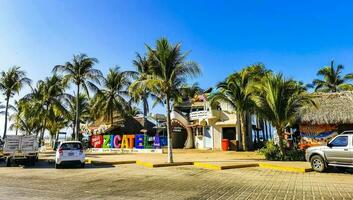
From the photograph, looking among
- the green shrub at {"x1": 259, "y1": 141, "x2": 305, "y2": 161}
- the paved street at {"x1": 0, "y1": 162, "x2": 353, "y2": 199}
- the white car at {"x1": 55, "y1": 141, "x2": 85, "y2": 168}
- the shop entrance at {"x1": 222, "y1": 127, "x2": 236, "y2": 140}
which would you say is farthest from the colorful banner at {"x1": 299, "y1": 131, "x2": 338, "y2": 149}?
the white car at {"x1": 55, "y1": 141, "x2": 85, "y2": 168}

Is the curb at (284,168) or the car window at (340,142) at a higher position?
the car window at (340,142)

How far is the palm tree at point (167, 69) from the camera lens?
1948 centimetres

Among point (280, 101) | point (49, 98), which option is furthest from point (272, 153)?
point (49, 98)

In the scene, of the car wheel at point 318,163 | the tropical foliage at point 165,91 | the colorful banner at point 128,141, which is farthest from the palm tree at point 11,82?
the car wheel at point 318,163

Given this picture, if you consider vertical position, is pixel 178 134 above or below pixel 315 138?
above

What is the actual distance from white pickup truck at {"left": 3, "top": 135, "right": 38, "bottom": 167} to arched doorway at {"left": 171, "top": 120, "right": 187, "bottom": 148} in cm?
2115

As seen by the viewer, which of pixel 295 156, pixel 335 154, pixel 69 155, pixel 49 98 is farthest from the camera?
pixel 49 98

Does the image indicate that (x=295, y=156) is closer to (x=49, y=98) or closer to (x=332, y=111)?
(x=332, y=111)

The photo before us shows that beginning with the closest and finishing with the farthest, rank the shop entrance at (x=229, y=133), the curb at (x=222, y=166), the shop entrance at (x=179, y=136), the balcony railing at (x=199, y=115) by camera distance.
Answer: the curb at (x=222, y=166), the shop entrance at (x=229, y=133), the balcony railing at (x=199, y=115), the shop entrance at (x=179, y=136)

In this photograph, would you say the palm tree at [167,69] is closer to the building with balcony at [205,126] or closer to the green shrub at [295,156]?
the green shrub at [295,156]

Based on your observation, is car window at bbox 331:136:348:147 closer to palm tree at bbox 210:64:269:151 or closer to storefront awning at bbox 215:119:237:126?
palm tree at bbox 210:64:269:151

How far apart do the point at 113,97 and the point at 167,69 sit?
2681 centimetres

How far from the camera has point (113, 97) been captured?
148 ft

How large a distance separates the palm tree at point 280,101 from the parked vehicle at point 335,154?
4697mm
